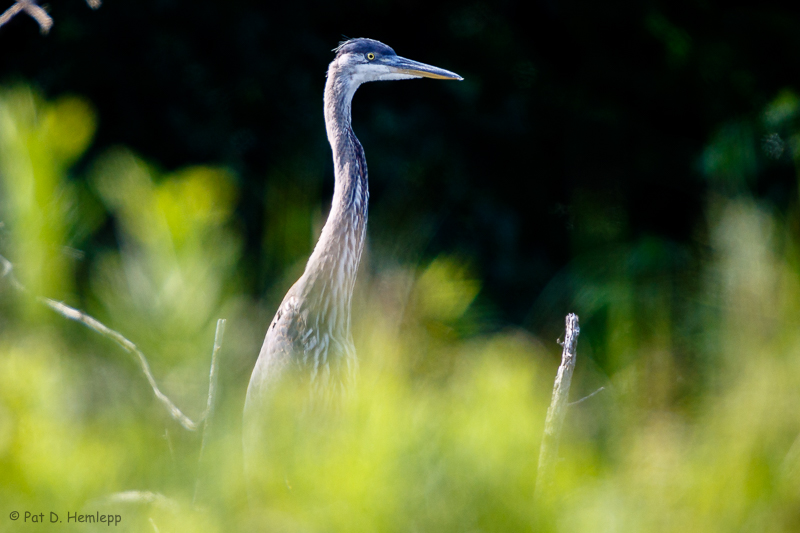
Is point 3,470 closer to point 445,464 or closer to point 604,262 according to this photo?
point 445,464

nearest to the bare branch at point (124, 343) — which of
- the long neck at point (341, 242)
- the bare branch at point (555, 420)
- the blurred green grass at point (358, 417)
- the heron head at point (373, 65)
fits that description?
the blurred green grass at point (358, 417)

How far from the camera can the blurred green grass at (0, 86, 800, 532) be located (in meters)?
0.49

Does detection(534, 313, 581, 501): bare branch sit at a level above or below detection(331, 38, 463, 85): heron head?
below

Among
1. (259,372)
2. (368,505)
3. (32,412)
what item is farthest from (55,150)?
(259,372)

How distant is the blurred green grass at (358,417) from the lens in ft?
1.60

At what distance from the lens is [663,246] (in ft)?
13.0

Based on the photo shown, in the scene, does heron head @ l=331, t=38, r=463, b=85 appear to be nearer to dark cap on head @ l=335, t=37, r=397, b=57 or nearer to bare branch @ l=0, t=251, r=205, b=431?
dark cap on head @ l=335, t=37, r=397, b=57

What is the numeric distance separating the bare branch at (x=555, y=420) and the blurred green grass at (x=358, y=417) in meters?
0.02

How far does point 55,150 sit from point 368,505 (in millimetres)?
420

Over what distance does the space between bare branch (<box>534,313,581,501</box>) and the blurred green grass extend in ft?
0.06

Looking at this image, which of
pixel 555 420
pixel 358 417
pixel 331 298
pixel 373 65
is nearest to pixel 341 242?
pixel 331 298

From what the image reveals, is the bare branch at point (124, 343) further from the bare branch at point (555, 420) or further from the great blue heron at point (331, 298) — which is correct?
the great blue heron at point (331, 298)

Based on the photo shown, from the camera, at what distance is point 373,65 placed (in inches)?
98.0

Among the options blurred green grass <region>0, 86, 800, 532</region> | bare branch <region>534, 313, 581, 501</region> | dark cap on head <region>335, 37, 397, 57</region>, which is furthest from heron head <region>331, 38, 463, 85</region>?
blurred green grass <region>0, 86, 800, 532</region>
